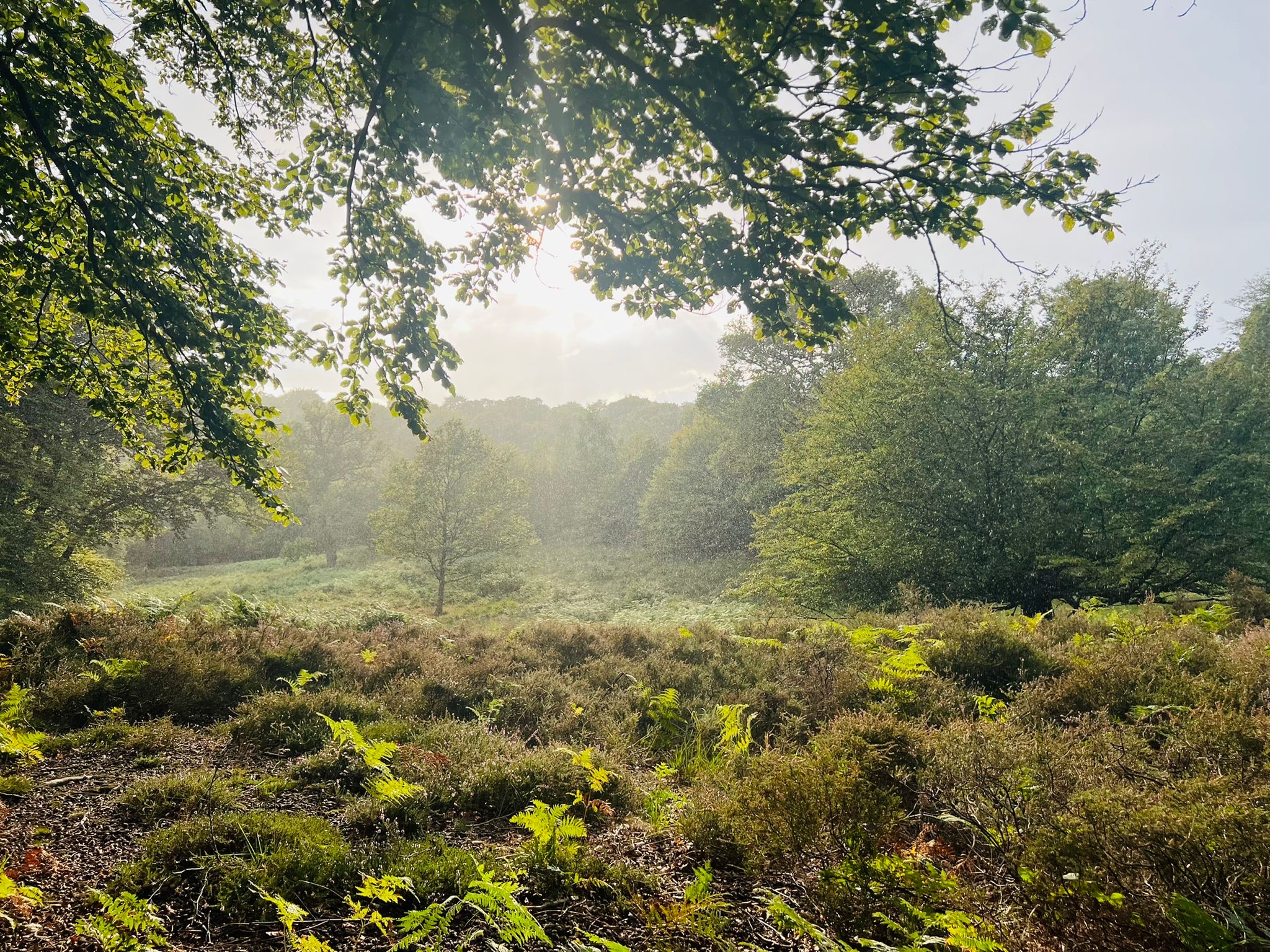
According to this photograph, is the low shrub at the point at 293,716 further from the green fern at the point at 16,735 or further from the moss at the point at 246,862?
the moss at the point at 246,862

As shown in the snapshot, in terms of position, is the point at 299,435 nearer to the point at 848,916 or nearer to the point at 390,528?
the point at 390,528

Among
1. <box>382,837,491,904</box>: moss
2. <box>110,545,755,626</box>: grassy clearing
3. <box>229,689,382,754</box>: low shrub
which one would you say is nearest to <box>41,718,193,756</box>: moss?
<box>229,689,382,754</box>: low shrub

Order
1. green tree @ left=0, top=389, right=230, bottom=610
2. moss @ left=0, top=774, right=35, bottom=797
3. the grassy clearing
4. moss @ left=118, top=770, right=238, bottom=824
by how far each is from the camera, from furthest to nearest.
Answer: the grassy clearing < green tree @ left=0, top=389, right=230, bottom=610 < moss @ left=0, top=774, right=35, bottom=797 < moss @ left=118, top=770, right=238, bottom=824

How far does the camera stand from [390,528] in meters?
24.2

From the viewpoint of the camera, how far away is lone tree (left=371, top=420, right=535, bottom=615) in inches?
951

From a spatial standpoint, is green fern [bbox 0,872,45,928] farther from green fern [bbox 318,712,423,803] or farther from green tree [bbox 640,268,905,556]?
green tree [bbox 640,268,905,556]

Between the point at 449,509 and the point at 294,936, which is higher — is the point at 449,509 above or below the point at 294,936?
above

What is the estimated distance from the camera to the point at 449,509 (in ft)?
82.0

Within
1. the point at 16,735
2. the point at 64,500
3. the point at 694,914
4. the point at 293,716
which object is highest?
the point at 64,500

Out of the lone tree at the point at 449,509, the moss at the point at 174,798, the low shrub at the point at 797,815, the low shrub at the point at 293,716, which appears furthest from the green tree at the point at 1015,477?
the lone tree at the point at 449,509

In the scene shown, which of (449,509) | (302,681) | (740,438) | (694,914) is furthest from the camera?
(740,438)

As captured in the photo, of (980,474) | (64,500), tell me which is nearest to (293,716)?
(64,500)

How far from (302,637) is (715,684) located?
6.53 m

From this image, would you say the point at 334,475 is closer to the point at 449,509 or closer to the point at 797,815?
the point at 449,509
